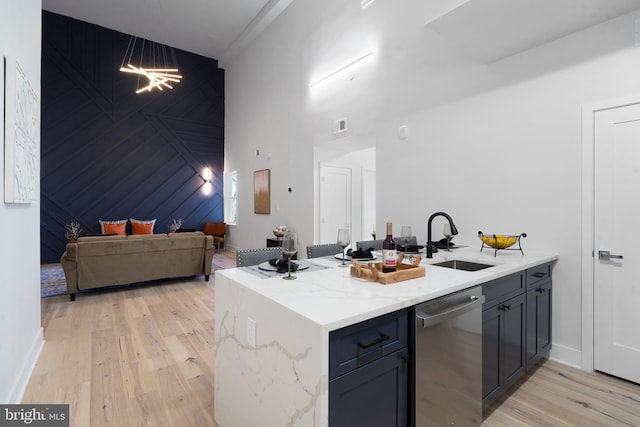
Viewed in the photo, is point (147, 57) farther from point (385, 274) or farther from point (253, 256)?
point (385, 274)

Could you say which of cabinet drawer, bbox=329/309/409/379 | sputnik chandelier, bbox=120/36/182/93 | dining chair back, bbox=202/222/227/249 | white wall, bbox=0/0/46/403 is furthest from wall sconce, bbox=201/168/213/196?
cabinet drawer, bbox=329/309/409/379

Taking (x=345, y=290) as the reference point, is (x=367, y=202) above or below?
above

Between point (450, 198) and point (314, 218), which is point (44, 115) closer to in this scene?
point (314, 218)

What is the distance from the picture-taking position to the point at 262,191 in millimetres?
7141

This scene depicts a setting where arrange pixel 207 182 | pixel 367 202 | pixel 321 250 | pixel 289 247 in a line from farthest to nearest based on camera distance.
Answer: pixel 207 182 → pixel 367 202 → pixel 321 250 → pixel 289 247

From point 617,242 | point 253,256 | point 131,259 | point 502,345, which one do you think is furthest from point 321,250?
point 131,259

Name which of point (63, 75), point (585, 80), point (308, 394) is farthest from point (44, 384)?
point (63, 75)

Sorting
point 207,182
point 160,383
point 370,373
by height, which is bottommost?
point 160,383

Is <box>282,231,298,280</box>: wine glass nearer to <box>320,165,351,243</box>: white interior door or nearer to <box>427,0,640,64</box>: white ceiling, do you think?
<box>427,0,640,64</box>: white ceiling

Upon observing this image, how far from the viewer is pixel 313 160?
18.6ft

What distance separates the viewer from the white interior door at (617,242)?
235cm

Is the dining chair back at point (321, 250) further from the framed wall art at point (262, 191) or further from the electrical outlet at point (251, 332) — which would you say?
the framed wall art at point (262, 191)

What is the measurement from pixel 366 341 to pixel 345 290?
12.5 inches

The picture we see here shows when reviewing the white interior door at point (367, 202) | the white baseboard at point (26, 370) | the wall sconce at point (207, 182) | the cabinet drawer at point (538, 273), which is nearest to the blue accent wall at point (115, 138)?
the wall sconce at point (207, 182)
